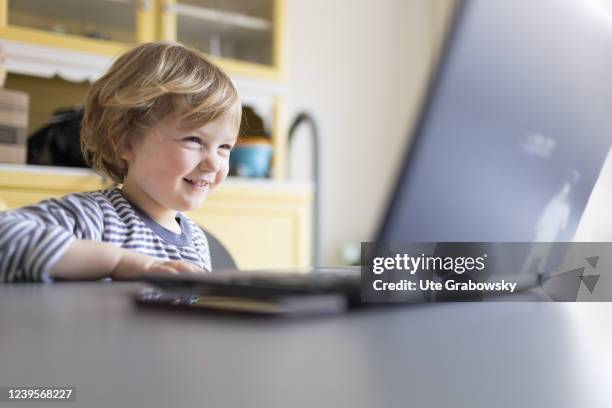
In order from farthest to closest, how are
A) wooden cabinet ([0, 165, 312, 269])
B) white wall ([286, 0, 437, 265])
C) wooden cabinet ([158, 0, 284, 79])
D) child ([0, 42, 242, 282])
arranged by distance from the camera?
1. white wall ([286, 0, 437, 265])
2. wooden cabinet ([158, 0, 284, 79])
3. wooden cabinet ([0, 165, 312, 269])
4. child ([0, 42, 242, 282])

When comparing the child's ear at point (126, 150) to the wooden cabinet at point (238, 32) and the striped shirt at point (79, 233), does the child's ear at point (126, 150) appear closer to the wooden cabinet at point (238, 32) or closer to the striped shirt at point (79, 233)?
the striped shirt at point (79, 233)

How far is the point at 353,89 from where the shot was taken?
367 cm

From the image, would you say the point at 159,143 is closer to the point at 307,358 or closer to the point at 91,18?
the point at 307,358

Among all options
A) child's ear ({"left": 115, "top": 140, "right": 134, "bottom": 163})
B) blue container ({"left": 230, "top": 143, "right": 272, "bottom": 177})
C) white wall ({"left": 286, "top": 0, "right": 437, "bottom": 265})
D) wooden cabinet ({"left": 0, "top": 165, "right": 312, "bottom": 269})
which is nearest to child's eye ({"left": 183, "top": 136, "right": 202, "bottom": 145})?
child's ear ({"left": 115, "top": 140, "right": 134, "bottom": 163})

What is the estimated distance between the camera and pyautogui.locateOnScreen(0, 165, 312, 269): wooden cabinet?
86.4 inches

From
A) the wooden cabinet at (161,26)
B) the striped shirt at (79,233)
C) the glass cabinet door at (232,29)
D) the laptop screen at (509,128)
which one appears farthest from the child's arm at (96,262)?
the glass cabinet door at (232,29)

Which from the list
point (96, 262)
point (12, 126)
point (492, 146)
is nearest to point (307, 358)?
point (492, 146)

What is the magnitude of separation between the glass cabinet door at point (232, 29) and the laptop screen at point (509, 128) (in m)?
2.40

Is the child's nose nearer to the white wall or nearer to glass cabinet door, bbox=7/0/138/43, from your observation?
glass cabinet door, bbox=7/0/138/43

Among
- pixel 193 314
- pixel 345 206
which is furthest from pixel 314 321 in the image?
pixel 345 206

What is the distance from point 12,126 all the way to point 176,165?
51.5 inches

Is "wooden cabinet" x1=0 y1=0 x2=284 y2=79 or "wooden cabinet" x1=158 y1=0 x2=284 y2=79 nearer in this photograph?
"wooden cabinet" x1=0 y1=0 x2=284 y2=79

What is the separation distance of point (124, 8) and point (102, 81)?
1.69m

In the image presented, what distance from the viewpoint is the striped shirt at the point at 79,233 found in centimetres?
69
